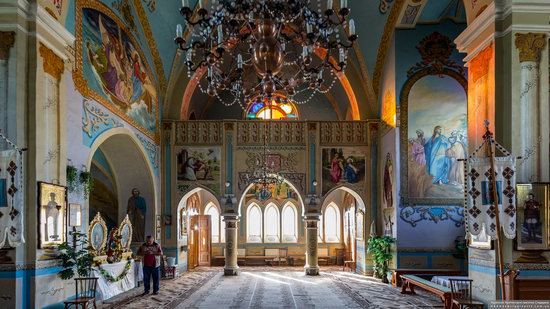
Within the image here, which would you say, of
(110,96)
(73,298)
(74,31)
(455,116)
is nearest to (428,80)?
(455,116)

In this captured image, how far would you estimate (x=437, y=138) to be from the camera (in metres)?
17.2

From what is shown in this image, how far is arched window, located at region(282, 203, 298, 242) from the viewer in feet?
86.0

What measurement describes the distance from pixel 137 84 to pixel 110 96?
268cm

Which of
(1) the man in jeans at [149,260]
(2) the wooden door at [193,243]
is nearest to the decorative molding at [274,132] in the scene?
(2) the wooden door at [193,243]

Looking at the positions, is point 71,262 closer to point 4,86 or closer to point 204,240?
point 4,86

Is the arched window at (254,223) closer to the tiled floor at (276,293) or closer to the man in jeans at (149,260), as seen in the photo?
the tiled floor at (276,293)

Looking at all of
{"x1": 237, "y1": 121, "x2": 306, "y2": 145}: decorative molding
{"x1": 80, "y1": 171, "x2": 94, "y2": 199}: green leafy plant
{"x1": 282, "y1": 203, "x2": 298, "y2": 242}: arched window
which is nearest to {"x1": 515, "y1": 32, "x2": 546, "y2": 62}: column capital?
{"x1": 80, "y1": 171, "x2": 94, "y2": 199}: green leafy plant

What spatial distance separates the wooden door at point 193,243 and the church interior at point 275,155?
0.20 m

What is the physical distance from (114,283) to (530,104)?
34.0 feet

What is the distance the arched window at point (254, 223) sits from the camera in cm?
2616

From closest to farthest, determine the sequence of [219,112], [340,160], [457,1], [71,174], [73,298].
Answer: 1. [73,298]
2. [71,174]
3. [457,1]
4. [340,160]
5. [219,112]

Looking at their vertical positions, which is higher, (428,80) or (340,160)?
(428,80)

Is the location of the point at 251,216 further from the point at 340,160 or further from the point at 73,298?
the point at 73,298

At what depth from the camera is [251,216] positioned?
26.4m
